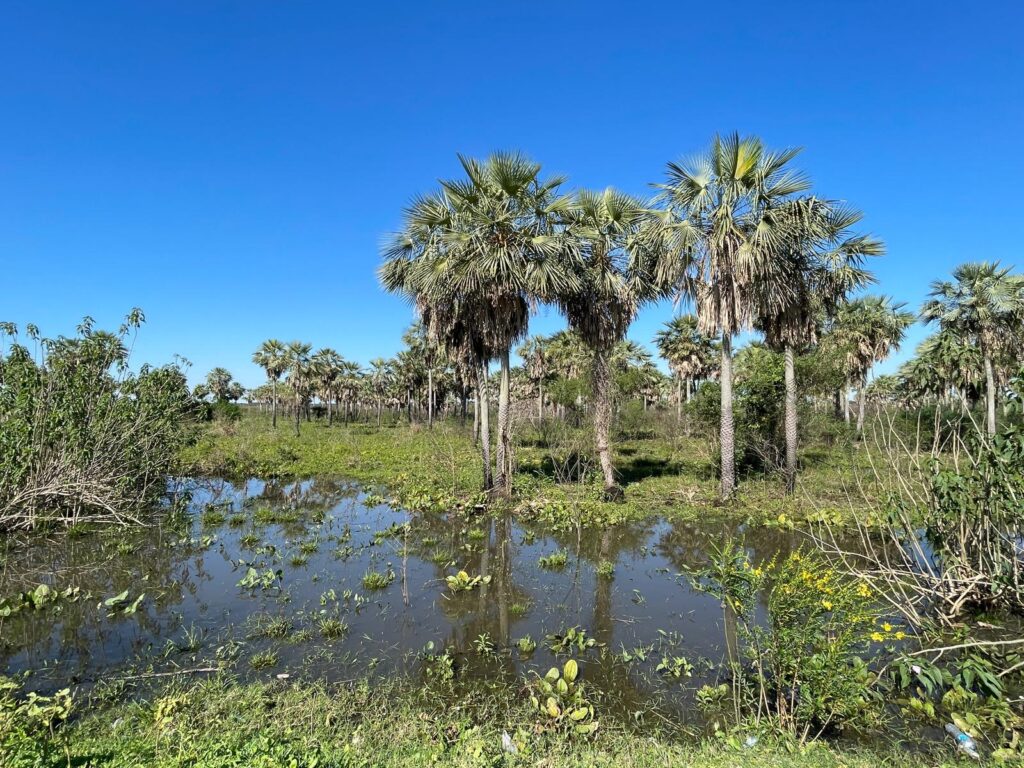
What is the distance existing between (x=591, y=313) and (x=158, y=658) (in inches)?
489

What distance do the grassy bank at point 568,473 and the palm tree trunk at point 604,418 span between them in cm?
44

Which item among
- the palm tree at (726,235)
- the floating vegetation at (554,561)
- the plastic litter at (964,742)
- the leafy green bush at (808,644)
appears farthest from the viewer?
the palm tree at (726,235)

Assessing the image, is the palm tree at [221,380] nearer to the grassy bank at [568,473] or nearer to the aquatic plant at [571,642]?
the grassy bank at [568,473]

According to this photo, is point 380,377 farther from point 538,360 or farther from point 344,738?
point 344,738

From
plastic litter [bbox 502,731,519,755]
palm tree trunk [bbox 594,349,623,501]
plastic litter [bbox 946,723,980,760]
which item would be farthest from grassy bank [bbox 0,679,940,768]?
palm tree trunk [bbox 594,349,623,501]

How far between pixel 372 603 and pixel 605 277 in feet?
34.6

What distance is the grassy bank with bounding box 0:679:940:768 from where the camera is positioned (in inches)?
129

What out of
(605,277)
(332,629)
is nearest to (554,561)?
(332,629)

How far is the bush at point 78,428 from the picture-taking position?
10.0m

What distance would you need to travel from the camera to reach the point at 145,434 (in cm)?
1277

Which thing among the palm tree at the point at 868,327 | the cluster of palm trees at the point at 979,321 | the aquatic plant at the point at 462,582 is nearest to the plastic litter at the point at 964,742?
the aquatic plant at the point at 462,582

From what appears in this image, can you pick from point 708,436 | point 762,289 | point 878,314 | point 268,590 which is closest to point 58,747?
point 268,590

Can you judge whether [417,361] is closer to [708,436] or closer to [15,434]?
[708,436]

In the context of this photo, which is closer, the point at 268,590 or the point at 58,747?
the point at 58,747
